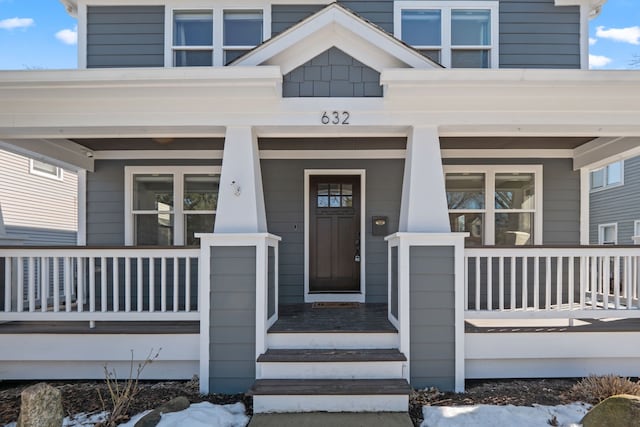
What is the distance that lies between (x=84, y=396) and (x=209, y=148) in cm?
383

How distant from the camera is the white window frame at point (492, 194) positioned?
653 cm

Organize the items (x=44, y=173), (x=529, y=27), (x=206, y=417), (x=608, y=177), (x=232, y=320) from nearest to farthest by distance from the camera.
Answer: (x=206, y=417)
(x=232, y=320)
(x=529, y=27)
(x=44, y=173)
(x=608, y=177)

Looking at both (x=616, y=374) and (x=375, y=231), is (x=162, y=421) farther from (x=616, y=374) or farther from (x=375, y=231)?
(x=616, y=374)

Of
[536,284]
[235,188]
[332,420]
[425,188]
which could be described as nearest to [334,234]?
[425,188]

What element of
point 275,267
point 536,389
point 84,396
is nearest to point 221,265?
point 275,267

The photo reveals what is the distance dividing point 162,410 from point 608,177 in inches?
598

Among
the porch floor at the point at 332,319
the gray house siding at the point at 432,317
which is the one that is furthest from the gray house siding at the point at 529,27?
the porch floor at the point at 332,319

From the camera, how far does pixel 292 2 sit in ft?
21.3

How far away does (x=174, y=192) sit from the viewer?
660 centimetres

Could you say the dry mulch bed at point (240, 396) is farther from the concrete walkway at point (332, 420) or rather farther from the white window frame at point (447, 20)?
the white window frame at point (447, 20)

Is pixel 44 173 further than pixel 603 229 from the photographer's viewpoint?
No

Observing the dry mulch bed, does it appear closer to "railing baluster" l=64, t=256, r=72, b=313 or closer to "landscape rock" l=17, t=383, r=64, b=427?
"landscape rock" l=17, t=383, r=64, b=427

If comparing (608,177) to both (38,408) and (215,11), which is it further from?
(38,408)

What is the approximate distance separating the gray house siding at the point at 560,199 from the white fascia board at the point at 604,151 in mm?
217
